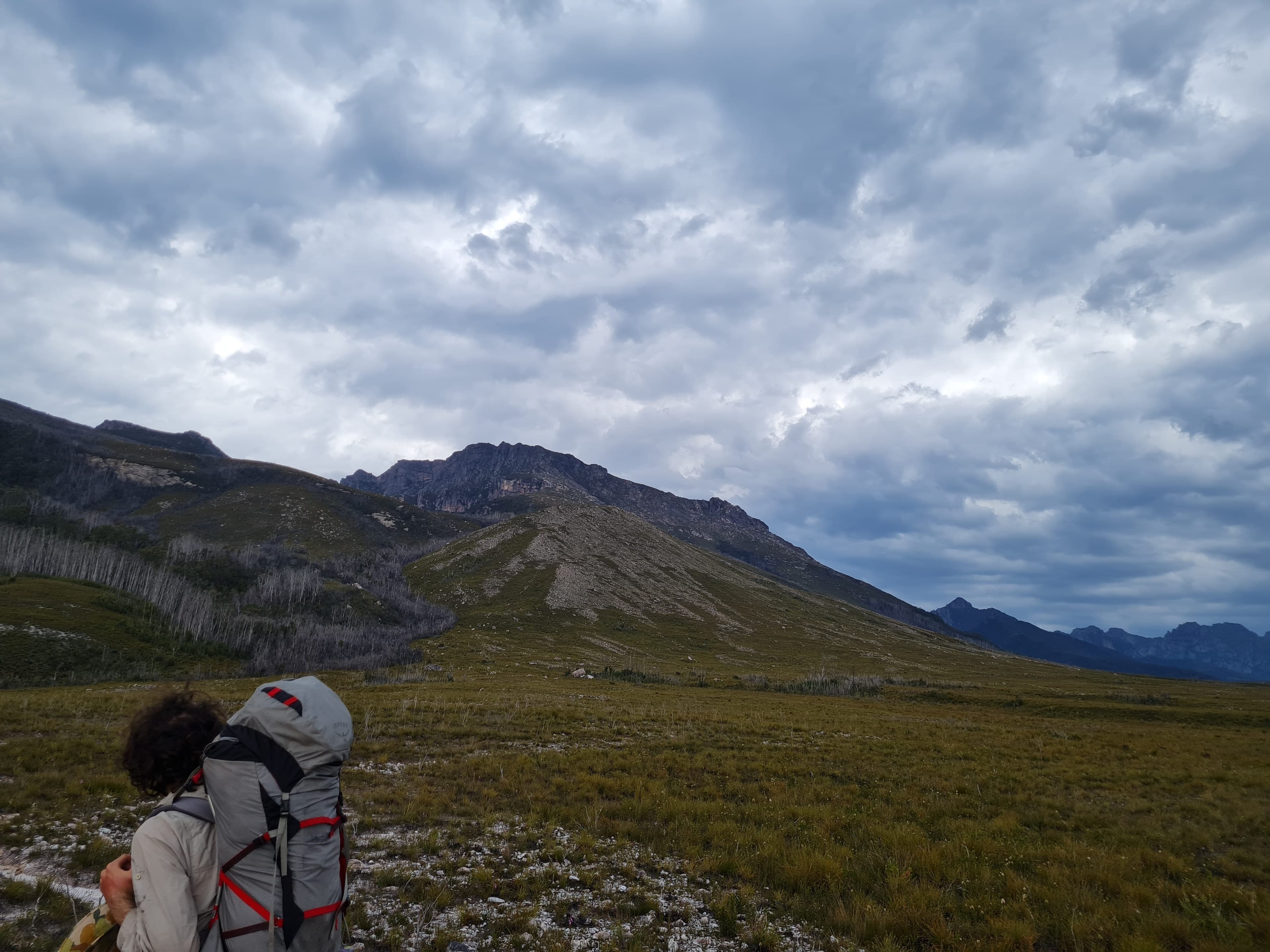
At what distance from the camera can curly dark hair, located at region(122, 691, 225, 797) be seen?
454 centimetres

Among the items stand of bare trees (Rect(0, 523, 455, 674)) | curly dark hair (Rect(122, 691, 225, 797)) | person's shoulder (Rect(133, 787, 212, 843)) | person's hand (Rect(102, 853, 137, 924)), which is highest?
curly dark hair (Rect(122, 691, 225, 797))

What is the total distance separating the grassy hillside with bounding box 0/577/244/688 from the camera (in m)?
59.9

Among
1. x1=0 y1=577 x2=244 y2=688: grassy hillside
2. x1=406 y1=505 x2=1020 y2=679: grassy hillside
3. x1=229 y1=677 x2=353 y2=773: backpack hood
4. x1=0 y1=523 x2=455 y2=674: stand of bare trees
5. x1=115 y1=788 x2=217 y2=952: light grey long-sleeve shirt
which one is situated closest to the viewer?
x1=115 y1=788 x2=217 y2=952: light grey long-sleeve shirt

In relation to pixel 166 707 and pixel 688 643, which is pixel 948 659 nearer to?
pixel 688 643

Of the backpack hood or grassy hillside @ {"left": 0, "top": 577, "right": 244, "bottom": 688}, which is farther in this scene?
grassy hillside @ {"left": 0, "top": 577, "right": 244, "bottom": 688}

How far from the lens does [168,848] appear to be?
4.12 meters

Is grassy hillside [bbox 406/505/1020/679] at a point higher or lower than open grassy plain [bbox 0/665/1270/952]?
lower

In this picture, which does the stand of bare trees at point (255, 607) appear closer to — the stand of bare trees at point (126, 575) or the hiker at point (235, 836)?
the stand of bare trees at point (126, 575)

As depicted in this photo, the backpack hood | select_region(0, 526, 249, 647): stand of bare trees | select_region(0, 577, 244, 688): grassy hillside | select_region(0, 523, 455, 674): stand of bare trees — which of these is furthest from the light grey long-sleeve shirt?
select_region(0, 526, 249, 647): stand of bare trees

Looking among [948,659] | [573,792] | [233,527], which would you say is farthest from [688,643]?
[233,527]

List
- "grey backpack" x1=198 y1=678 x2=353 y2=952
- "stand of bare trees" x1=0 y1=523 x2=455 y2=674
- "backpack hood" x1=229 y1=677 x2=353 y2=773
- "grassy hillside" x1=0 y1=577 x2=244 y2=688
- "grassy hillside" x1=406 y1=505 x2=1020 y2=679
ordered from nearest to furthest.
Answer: "grey backpack" x1=198 y1=678 x2=353 y2=952 < "backpack hood" x1=229 y1=677 x2=353 y2=773 < "grassy hillside" x1=0 y1=577 x2=244 y2=688 < "stand of bare trees" x1=0 y1=523 x2=455 y2=674 < "grassy hillside" x1=406 y1=505 x2=1020 y2=679

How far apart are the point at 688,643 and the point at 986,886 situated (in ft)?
435

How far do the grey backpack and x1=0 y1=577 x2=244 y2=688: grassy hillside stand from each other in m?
75.5

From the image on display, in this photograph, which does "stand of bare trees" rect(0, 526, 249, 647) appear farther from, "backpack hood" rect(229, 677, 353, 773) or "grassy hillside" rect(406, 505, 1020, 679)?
"backpack hood" rect(229, 677, 353, 773)
